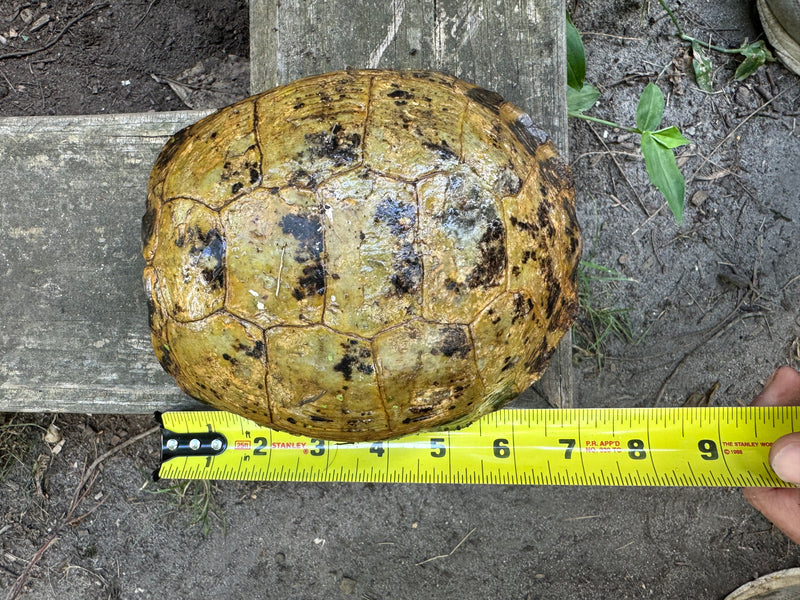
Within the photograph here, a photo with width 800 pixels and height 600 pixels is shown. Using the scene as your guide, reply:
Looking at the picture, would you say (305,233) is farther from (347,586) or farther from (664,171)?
(347,586)

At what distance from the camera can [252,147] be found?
163cm

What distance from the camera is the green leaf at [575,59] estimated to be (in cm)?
256

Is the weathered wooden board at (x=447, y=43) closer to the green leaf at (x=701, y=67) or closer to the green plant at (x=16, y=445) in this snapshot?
the green leaf at (x=701, y=67)

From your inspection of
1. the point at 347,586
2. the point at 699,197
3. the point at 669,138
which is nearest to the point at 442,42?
the point at 669,138

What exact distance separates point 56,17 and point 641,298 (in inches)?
143

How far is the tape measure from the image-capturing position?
2334mm

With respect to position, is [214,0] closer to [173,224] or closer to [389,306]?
[173,224]

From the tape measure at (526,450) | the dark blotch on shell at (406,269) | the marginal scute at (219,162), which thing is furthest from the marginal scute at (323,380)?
the tape measure at (526,450)

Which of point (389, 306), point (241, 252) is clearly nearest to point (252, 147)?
point (241, 252)

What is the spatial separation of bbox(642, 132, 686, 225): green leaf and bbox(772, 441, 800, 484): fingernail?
922mm

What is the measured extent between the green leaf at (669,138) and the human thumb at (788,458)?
1183 mm

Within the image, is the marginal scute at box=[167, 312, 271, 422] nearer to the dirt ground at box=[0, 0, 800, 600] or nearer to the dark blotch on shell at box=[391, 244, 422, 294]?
the dark blotch on shell at box=[391, 244, 422, 294]

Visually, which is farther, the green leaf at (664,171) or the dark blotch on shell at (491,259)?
the green leaf at (664,171)

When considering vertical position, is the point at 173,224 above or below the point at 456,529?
above
